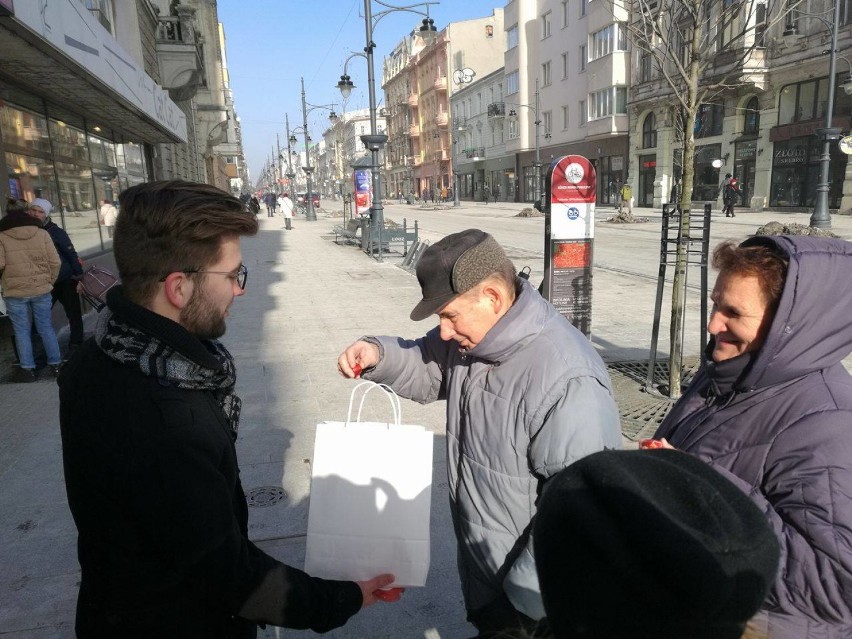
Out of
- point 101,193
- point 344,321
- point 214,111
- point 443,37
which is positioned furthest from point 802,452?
point 443,37

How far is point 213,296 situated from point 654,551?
117 cm

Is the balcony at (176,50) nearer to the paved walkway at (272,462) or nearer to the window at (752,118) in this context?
the paved walkway at (272,462)

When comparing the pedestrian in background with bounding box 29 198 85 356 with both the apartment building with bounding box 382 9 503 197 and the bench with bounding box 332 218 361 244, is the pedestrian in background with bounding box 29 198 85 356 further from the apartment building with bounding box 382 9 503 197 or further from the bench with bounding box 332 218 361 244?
the apartment building with bounding box 382 9 503 197

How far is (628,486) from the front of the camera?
2.44 feet

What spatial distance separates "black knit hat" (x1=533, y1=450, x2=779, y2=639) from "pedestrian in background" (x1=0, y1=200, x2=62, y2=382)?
6.79m

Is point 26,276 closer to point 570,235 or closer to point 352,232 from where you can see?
point 570,235

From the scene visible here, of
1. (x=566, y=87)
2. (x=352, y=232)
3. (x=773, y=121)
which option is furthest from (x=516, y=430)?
(x=566, y=87)

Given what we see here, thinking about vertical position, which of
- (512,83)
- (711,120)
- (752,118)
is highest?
(512,83)

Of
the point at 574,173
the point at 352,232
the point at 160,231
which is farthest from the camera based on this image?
the point at 352,232

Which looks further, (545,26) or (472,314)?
(545,26)

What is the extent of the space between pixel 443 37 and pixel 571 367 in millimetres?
68072

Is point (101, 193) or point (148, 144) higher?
point (148, 144)

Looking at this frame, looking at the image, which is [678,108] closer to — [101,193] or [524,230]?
[101,193]

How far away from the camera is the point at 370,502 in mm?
1724
